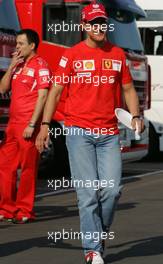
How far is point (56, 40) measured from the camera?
15.4m

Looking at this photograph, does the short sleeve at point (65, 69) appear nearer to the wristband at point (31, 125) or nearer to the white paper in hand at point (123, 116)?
the white paper in hand at point (123, 116)

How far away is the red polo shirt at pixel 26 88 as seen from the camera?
1027 centimetres

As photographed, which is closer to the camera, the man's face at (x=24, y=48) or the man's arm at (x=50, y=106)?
the man's arm at (x=50, y=106)

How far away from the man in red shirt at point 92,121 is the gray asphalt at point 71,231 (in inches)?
20.5

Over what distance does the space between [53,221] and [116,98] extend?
9.95 feet

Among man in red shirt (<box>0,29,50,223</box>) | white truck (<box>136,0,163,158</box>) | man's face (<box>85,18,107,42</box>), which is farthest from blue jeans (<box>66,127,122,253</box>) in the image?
white truck (<box>136,0,163,158</box>)

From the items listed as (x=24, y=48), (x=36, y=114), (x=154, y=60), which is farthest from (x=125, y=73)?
(x=154, y=60)

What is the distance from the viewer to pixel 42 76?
10.2 meters

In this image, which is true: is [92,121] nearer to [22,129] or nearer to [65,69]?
[65,69]

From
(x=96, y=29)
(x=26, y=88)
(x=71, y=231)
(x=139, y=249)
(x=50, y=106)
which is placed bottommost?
(x=71, y=231)

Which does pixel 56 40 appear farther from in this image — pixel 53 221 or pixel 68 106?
pixel 68 106

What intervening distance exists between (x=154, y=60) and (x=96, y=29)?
13827mm

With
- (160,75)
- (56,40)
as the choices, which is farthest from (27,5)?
(160,75)

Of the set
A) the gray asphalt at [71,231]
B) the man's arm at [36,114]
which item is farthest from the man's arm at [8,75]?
the gray asphalt at [71,231]
